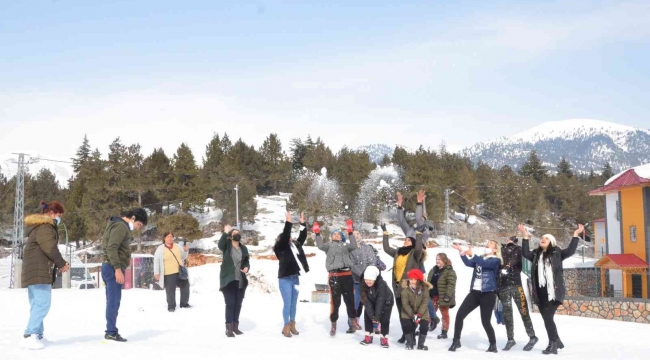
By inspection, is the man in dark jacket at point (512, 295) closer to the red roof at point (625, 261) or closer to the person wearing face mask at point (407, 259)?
the person wearing face mask at point (407, 259)

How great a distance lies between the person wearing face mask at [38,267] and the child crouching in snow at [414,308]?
4.62 meters

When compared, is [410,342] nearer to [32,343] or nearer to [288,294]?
[288,294]

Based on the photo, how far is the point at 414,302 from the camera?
29.3 ft

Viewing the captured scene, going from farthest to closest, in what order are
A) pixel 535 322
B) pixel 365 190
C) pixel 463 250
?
pixel 365 190, pixel 535 322, pixel 463 250

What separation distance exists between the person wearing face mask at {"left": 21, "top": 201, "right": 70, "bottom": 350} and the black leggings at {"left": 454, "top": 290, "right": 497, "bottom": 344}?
542cm

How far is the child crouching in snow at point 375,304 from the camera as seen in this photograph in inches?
359

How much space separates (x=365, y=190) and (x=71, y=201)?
28054mm

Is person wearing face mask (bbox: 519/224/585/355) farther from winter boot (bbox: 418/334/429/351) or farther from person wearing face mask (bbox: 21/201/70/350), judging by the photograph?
person wearing face mask (bbox: 21/201/70/350)

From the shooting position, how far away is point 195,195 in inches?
2192

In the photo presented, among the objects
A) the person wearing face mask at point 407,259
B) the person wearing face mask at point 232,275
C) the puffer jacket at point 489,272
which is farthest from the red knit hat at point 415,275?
the person wearing face mask at point 232,275

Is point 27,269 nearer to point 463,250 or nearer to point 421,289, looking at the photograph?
point 421,289

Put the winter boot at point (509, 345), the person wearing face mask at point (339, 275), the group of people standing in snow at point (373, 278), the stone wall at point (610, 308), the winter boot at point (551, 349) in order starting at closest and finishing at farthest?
1. the group of people standing in snow at point (373, 278)
2. the winter boot at point (551, 349)
3. the winter boot at point (509, 345)
4. the person wearing face mask at point (339, 275)
5. the stone wall at point (610, 308)

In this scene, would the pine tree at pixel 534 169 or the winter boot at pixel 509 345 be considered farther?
the pine tree at pixel 534 169

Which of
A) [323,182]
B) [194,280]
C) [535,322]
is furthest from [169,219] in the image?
[535,322]
